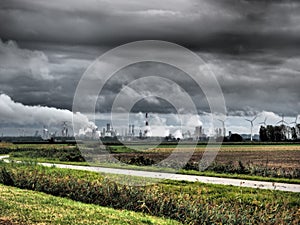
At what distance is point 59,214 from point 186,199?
3713 millimetres

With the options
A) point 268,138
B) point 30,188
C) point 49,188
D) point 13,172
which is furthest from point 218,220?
point 268,138

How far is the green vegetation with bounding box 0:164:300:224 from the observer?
12945 millimetres

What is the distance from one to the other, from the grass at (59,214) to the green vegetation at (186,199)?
709 millimetres

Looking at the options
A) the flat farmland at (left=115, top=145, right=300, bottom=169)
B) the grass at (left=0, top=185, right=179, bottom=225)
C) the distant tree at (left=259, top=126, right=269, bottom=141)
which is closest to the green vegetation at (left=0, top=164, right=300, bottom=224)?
the grass at (left=0, top=185, right=179, bottom=225)

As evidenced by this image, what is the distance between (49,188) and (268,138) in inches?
4429

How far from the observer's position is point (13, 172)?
23375 millimetres

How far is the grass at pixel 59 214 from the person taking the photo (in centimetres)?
1253

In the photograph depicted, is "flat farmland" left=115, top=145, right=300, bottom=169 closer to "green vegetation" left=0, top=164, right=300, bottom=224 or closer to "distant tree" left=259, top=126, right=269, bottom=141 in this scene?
"green vegetation" left=0, top=164, right=300, bottom=224

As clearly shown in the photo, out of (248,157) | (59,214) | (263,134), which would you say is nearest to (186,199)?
(59,214)

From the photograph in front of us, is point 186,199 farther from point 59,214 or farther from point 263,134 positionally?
point 263,134

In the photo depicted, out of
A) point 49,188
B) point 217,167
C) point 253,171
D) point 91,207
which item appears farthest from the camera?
point 217,167

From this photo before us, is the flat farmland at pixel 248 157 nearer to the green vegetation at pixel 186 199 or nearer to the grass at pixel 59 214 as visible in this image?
the green vegetation at pixel 186 199

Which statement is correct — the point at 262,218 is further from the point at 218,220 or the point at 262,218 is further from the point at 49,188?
the point at 49,188

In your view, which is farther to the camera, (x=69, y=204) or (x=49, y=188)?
(x=49, y=188)
